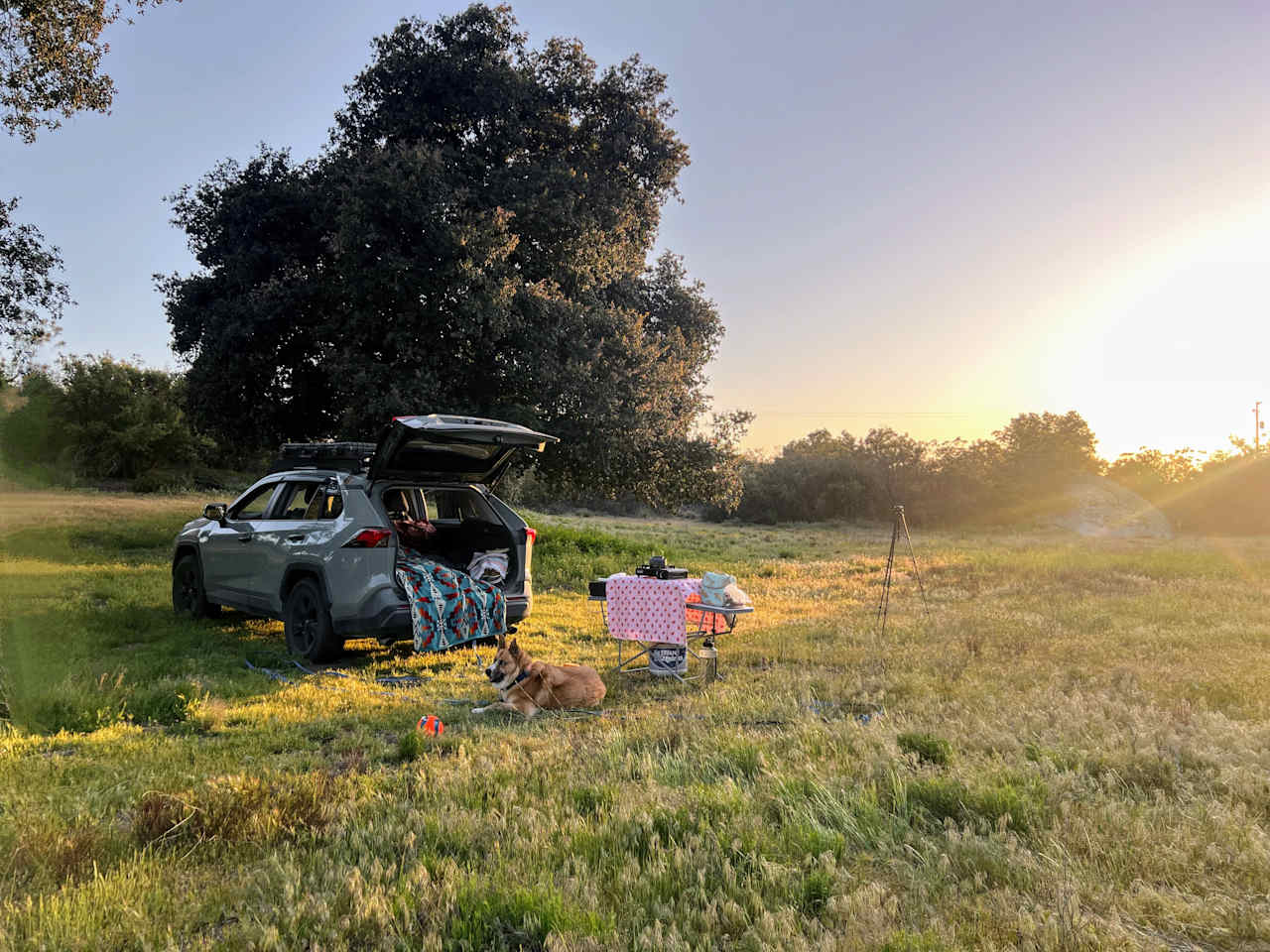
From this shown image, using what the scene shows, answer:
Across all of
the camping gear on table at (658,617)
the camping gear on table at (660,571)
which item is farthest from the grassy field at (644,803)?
the camping gear on table at (660,571)

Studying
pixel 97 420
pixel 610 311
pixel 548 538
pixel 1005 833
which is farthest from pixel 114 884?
pixel 97 420

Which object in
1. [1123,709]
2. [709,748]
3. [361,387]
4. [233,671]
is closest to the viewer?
[709,748]

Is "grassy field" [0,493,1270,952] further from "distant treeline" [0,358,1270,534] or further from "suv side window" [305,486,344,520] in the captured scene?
"distant treeline" [0,358,1270,534]

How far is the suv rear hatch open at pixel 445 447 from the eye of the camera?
6.97 m

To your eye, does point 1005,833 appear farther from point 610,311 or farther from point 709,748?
point 610,311

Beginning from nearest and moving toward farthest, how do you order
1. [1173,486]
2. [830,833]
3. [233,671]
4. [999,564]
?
[830,833], [233,671], [999,564], [1173,486]

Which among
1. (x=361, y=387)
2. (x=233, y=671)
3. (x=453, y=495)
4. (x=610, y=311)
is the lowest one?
(x=233, y=671)

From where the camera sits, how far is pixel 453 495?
29.1ft

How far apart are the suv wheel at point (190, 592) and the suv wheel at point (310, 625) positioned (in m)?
2.47

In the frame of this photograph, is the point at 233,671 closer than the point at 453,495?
Yes

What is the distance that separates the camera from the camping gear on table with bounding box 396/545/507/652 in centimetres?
711

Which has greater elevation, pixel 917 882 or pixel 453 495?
pixel 453 495

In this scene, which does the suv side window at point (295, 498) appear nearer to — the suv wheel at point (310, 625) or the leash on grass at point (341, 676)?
the suv wheel at point (310, 625)

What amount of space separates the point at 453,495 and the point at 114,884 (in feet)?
20.2
